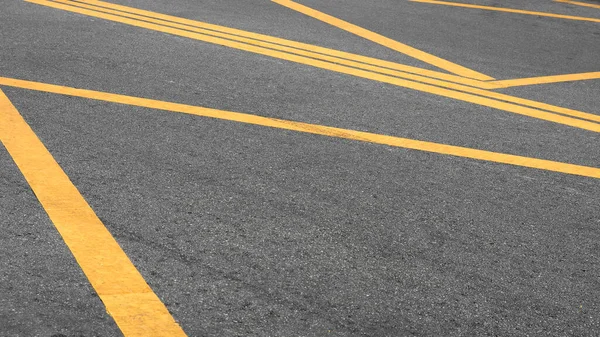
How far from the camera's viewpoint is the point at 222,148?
5.38 meters

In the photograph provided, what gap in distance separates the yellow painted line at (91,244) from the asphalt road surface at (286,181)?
12 mm

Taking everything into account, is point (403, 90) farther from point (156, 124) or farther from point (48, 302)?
point (48, 302)

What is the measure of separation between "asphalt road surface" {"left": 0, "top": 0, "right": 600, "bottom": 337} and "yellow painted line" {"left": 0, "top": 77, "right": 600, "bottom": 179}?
2 cm

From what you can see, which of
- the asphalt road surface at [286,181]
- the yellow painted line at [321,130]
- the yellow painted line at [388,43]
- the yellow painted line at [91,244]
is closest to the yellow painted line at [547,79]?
the asphalt road surface at [286,181]

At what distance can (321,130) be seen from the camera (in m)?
5.90

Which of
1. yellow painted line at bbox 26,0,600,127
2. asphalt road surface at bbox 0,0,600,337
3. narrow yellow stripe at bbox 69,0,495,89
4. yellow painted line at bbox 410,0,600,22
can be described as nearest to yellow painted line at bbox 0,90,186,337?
asphalt road surface at bbox 0,0,600,337

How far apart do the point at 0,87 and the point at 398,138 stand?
2583 mm

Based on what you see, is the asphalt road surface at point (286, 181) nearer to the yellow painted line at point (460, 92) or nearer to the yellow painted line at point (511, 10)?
the yellow painted line at point (460, 92)

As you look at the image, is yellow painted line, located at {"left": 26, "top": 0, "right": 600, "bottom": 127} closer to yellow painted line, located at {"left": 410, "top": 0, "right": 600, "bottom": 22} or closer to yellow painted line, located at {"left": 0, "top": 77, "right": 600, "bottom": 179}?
yellow painted line, located at {"left": 0, "top": 77, "right": 600, "bottom": 179}

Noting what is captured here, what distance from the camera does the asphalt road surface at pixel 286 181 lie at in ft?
12.0

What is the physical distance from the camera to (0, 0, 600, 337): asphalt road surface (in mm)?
3672

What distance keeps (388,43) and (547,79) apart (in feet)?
4.85

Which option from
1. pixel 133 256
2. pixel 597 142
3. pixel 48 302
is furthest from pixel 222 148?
pixel 597 142

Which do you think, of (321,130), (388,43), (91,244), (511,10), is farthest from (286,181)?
(511,10)
